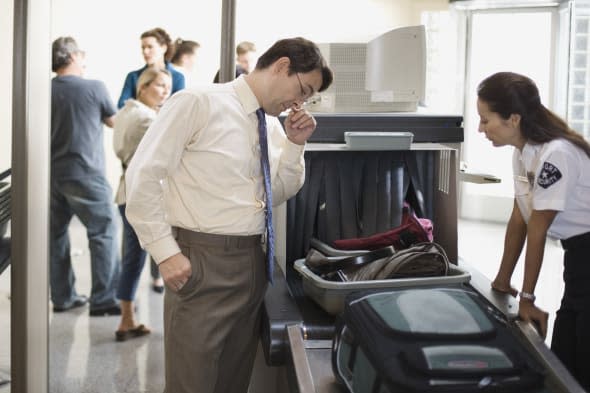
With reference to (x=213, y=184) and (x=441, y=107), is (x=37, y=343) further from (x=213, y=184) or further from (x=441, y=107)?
(x=441, y=107)

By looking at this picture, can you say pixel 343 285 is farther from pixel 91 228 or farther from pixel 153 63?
pixel 153 63

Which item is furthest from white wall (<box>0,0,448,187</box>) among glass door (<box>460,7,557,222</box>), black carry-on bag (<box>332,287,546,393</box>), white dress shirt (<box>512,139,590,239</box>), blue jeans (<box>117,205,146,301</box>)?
black carry-on bag (<box>332,287,546,393</box>)

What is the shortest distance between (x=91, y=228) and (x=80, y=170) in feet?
1.04

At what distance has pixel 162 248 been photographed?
1.72 metres

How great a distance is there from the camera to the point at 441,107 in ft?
20.2

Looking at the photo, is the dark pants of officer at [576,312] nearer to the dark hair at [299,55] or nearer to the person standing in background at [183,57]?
the dark hair at [299,55]

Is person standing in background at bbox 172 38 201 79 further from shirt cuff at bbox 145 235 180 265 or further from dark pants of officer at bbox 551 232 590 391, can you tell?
dark pants of officer at bbox 551 232 590 391

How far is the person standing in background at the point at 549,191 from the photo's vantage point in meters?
1.77

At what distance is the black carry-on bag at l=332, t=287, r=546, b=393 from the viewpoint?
1.26m

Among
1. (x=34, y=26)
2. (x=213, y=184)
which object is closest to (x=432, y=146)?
(x=213, y=184)

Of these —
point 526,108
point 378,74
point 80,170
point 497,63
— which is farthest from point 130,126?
point 497,63

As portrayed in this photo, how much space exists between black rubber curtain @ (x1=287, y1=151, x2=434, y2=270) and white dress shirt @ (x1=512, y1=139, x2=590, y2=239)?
0.46 metres

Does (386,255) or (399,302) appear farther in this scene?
(386,255)

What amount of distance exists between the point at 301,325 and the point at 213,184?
41cm
